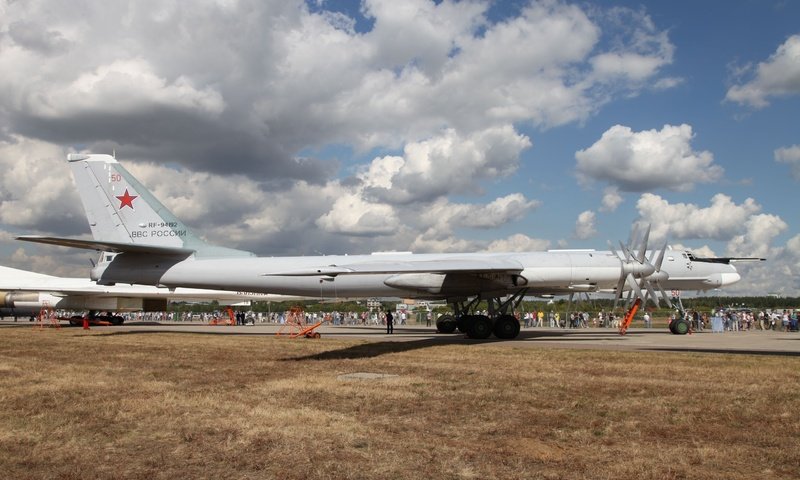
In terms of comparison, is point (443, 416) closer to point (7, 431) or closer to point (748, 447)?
point (748, 447)

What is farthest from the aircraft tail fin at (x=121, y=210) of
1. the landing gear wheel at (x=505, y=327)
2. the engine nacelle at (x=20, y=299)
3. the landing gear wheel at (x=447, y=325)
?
the engine nacelle at (x=20, y=299)

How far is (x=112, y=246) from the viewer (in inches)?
728

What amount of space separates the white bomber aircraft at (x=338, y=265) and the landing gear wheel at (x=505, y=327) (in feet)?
0.10

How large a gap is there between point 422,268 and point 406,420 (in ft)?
30.6

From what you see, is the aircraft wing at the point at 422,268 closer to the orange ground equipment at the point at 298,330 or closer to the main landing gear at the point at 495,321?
the main landing gear at the point at 495,321

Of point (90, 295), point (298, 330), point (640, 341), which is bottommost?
point (298, 330)

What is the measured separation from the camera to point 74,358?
12.7m

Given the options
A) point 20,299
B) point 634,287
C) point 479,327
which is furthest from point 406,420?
point 20,299

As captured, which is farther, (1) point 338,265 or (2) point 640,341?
(1) point 338,265

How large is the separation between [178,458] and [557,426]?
3391 millimetres

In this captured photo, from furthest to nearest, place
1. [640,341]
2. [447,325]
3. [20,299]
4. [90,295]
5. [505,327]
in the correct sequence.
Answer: [20,299] → [90,295] → [447,325] → [505,327] → [640,341]

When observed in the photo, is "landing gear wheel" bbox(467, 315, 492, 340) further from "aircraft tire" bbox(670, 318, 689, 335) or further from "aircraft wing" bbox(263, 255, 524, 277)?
"aircraft tire" bbox(670, 318, 689, 335)

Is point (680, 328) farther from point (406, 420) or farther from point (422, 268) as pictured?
point (406, 420)

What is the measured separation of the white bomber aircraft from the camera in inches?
714
